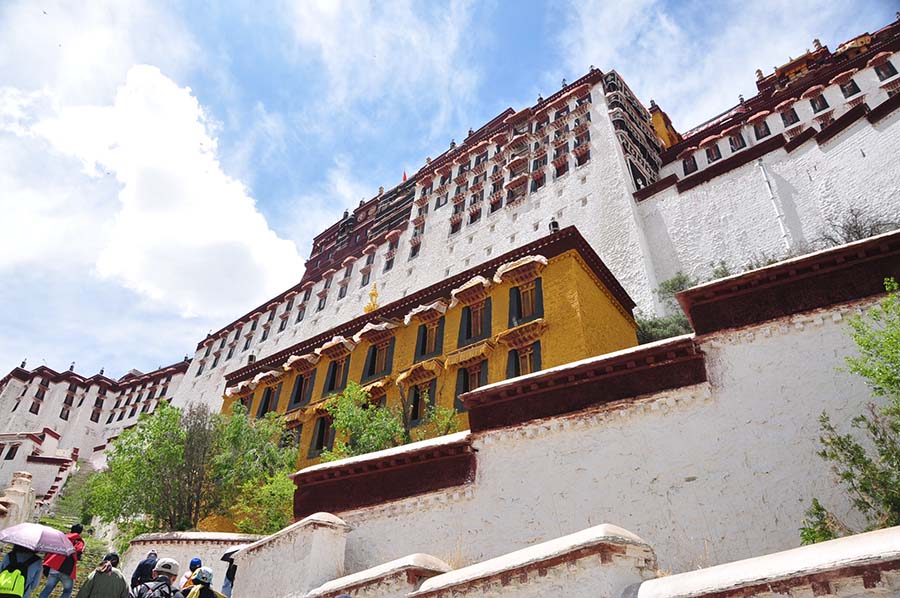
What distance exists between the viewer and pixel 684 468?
7738 mm

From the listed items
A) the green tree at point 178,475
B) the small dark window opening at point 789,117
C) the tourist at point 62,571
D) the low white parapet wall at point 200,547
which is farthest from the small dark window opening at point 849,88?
the tourist at point 62,571

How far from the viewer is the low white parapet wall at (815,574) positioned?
12.4ft

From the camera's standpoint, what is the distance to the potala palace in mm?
7082

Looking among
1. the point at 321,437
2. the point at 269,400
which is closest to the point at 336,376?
the point at 321,437

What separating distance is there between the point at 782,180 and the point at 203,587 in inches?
1062

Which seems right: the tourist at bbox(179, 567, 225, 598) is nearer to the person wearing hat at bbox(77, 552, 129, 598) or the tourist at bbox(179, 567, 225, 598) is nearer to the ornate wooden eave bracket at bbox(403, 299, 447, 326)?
the person wearing hat at bbox(77, 552, 129, 598)

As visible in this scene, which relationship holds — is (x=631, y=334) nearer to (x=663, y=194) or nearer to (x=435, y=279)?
(x=663, y=194)

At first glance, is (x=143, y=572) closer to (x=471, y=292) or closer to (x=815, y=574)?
(x=815, y=574)

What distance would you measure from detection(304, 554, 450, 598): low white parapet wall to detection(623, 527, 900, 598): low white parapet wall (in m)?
3.35

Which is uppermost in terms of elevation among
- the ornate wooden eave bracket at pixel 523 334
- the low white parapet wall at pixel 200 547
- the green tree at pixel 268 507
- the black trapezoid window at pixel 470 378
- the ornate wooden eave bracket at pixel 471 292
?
the ornate wooden eave bracket at pixel 471 292

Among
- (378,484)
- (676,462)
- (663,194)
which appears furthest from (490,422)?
(663,194)

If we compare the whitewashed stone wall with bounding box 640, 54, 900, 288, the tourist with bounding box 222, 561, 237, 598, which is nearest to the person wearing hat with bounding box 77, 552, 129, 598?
the tourist with bounding box 222, 561, 237, 598

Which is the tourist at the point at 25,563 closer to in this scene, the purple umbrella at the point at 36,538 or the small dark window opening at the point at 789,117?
the purple umbrella at the point at 36,538

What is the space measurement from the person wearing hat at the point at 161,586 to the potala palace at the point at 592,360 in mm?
2521
